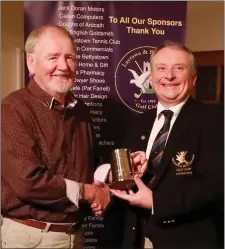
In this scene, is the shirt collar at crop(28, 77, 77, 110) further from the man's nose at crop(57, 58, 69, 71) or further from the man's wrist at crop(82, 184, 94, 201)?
the man's wrist at crop(82, 184, 94, 201)

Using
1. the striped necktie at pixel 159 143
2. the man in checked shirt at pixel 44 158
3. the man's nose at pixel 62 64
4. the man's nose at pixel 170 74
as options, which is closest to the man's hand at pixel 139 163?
the striped necktie at pixel 159 143

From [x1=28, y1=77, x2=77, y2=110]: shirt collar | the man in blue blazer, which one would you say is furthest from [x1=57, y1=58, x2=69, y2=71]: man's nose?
the man in blue blazer

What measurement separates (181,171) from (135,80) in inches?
22.9

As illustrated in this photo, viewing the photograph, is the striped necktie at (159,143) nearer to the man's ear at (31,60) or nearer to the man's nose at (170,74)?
the man's nose at (170,74)

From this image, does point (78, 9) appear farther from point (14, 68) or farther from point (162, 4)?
point (14, 68)

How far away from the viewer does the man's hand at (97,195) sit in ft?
4.51

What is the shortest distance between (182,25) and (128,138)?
60 centimetres

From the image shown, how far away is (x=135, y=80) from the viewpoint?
1.81 meters

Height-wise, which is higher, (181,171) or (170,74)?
(170,74)

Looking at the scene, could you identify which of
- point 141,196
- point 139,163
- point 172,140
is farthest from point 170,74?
point 141,196

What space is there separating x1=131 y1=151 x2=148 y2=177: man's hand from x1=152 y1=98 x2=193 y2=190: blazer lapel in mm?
48

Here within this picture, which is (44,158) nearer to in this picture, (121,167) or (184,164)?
(121,167)

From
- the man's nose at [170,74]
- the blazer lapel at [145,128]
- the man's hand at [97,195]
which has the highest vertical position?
the man's nose at [170,74]

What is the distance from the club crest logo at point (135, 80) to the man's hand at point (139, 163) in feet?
1.46
